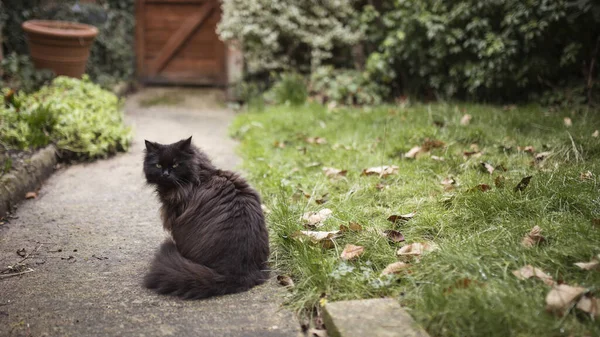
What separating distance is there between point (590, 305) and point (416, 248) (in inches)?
32.5

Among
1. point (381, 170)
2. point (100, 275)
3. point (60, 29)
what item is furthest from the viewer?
point (60, 29)

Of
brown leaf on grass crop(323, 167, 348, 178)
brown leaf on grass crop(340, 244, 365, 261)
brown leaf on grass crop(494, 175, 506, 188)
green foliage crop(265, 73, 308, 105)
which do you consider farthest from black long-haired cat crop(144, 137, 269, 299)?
green foliage crop(265, 73, 308, 105)

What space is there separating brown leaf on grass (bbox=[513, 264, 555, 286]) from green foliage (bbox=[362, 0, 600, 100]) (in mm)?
3731

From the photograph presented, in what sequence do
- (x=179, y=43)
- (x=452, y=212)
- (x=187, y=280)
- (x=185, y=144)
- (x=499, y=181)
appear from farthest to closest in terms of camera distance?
(x=179, y=43), (x=499, y=181), (x=452, y=212), (x=185, y=144), (x=187, y=280)

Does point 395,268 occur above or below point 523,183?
below

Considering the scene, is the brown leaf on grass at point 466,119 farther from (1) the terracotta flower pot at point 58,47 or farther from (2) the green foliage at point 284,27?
(1) the terracotta flower pot at point 58,47

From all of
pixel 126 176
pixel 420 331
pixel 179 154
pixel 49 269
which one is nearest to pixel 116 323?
pixel 49 269

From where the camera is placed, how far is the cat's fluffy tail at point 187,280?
7.78 ft

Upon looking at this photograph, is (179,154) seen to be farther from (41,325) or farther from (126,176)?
(126,176)

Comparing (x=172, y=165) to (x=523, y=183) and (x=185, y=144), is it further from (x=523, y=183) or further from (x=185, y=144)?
(x=523, y=183)

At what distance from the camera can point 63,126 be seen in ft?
15.4

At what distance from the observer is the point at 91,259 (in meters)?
2.88

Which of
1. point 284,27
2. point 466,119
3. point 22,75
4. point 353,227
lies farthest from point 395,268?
point 22,75

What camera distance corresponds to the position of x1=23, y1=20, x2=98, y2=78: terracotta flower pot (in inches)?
251
